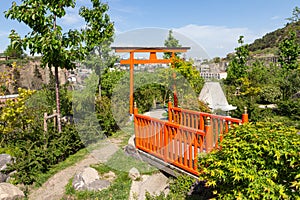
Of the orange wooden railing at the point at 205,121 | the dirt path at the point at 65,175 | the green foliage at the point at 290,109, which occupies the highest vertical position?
the orange wooden railing at the point at 205,121

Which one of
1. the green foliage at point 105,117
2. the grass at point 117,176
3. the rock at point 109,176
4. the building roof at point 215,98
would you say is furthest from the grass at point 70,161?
the building roof at point 215,98

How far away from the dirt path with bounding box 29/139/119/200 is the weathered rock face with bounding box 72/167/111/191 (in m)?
0.28

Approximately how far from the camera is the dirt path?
15.1 ft

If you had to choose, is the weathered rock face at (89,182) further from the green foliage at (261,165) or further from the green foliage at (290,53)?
the green foliage at (290,53)

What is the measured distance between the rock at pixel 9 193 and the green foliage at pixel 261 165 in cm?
312

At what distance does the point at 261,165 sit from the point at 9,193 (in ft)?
12.0

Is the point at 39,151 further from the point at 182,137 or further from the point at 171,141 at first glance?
the point at 182,137

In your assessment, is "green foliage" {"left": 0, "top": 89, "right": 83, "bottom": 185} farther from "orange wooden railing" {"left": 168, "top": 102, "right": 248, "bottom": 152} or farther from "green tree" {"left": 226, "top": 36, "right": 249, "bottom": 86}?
"green tree" {"left": 226, "top": 36, "right": 249, "bottom": 86}

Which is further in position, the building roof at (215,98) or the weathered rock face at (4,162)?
the building roof at (215,98)

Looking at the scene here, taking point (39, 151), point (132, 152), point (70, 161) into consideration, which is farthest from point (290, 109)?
point (39, 151)

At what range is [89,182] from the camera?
461 centimetres

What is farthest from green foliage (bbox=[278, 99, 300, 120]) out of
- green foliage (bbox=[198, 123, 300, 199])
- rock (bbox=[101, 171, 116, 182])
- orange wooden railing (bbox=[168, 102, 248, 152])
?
green foliage (bbox=[198, 123, 300, 199])

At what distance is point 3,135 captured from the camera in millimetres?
6406

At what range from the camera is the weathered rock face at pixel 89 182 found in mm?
4520
